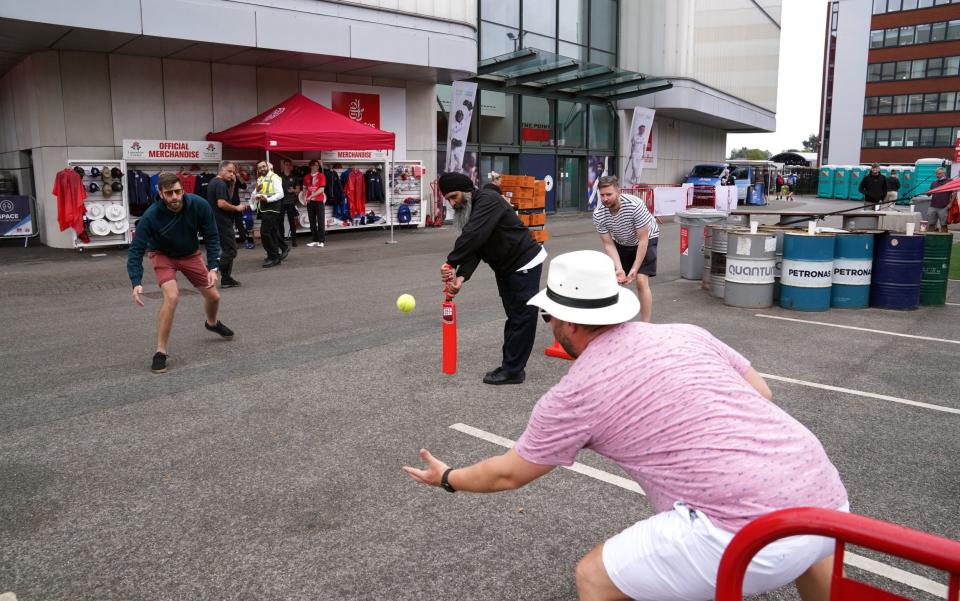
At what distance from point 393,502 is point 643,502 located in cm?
144

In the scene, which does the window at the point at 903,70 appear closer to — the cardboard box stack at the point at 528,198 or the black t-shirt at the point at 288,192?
the cardboard box stack at the point at 528,198

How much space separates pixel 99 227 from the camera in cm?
1584

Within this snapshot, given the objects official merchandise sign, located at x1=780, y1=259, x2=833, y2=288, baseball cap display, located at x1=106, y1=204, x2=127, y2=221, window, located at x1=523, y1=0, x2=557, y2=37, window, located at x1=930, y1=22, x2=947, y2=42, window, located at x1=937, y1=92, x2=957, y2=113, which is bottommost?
official merchandise sign, located at x1=780, y1=259, x2=833, y2=288

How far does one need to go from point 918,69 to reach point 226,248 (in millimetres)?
84234

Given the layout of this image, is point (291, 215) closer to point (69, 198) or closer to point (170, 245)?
point (69, 198)

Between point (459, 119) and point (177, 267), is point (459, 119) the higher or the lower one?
the higher one

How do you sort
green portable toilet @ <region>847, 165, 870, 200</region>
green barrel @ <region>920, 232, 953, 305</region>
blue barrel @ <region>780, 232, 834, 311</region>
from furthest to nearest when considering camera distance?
green portable toilet @ <region>847, 165, 870, 200</region> < green barrel @ <region>920, 232, 953, 305</region> < blue barrel @ <region>780, 232, 834, 311</region>

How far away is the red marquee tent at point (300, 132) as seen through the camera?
52.9 ft

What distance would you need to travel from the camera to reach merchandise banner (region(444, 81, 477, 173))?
21.7 meters

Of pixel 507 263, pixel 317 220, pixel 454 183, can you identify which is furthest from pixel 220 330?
pixel 317 220

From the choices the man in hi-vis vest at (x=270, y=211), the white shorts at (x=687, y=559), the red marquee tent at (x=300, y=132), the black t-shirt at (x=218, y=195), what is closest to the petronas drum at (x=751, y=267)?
the man in hi-vis vest at (x=270, y=211)

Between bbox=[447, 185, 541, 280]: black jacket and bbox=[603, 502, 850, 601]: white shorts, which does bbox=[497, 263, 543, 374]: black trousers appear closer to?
bbox=[447, 185, 541, 280]: black jacket

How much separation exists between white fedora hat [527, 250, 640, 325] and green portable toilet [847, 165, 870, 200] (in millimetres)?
46066

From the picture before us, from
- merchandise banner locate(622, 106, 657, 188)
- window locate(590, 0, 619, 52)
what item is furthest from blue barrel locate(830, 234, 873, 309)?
window locate(590, 0, 619, 52)
